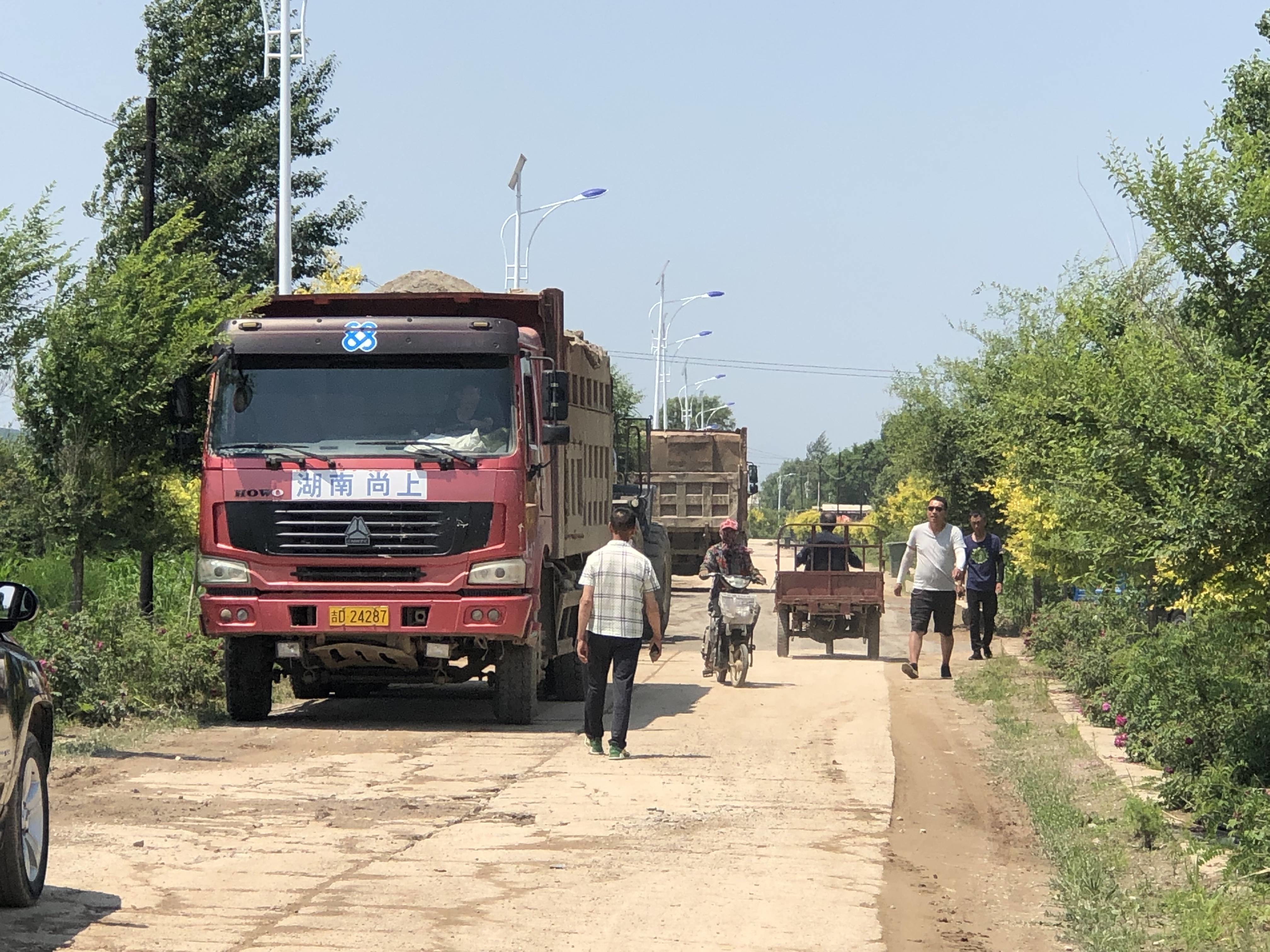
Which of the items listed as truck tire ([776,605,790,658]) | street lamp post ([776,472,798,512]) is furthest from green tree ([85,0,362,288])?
street lamp post ([776,472,798,512])

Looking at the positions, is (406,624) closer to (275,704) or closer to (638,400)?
(275,704)

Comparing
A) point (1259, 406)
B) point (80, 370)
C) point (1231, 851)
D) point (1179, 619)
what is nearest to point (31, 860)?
point (1231, 851)

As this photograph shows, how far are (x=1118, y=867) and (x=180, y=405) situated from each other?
26.9ft

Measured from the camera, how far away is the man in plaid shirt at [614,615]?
12117mm

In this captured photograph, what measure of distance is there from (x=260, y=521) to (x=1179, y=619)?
804cm

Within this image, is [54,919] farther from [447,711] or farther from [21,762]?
[447,711]

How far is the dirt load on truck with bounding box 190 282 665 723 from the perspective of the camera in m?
12.9

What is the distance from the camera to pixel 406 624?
1292 cm

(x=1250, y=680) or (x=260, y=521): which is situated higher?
(x=260, y=521)

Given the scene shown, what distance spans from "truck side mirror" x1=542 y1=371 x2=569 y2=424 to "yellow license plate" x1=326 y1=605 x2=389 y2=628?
200 cm

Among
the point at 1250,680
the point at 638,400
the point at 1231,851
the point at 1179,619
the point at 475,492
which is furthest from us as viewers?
the point at 638,400

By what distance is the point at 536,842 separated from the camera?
27.9 feet

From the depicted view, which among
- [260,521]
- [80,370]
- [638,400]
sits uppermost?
[638,400]

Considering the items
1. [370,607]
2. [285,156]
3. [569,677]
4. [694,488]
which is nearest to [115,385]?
[370,607]
